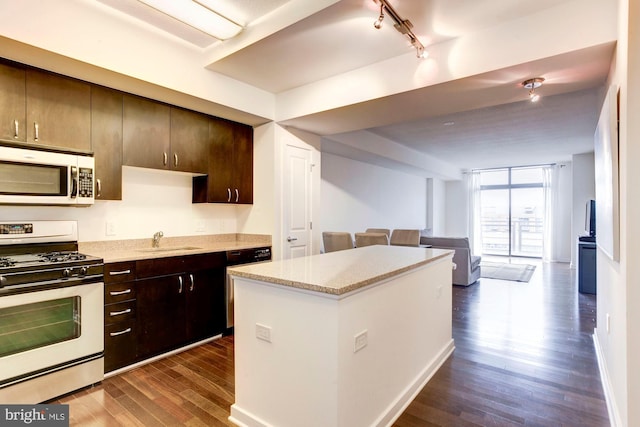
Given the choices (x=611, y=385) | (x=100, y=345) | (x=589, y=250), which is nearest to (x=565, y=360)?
(x=611, y=385)

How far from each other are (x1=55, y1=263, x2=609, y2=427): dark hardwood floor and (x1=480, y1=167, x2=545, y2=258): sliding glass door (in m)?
6.64

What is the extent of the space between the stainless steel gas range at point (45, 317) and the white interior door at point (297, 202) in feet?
6.65

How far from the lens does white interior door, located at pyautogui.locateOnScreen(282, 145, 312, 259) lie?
4035mm

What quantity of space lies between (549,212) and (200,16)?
983 cm

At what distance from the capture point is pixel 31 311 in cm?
219

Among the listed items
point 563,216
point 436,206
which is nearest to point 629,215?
point 563,216

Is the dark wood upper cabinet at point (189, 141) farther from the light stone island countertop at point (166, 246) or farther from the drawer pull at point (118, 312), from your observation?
the drawer pull at point (118, 312)

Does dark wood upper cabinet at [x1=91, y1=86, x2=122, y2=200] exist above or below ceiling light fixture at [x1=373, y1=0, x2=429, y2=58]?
below

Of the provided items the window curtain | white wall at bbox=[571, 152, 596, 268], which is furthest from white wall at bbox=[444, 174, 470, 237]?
white wall at bbox=[571, 152, 596, 268]

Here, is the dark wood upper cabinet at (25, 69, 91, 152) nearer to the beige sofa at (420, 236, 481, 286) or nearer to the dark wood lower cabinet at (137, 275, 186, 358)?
the dark wood lower cabinet at (137, 275, 186, 358)

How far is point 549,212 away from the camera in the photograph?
9.05 m

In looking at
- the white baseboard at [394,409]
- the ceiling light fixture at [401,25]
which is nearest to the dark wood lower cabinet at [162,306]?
the white baseboard at [394,409]

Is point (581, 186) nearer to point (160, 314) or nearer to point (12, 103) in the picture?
point (160, 314)

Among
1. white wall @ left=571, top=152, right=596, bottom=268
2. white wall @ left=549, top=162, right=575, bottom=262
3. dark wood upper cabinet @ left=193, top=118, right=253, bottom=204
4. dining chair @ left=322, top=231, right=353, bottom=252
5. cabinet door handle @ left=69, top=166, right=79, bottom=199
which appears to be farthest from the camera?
white wall @ left=549, top=162, right=575, bottom=262
